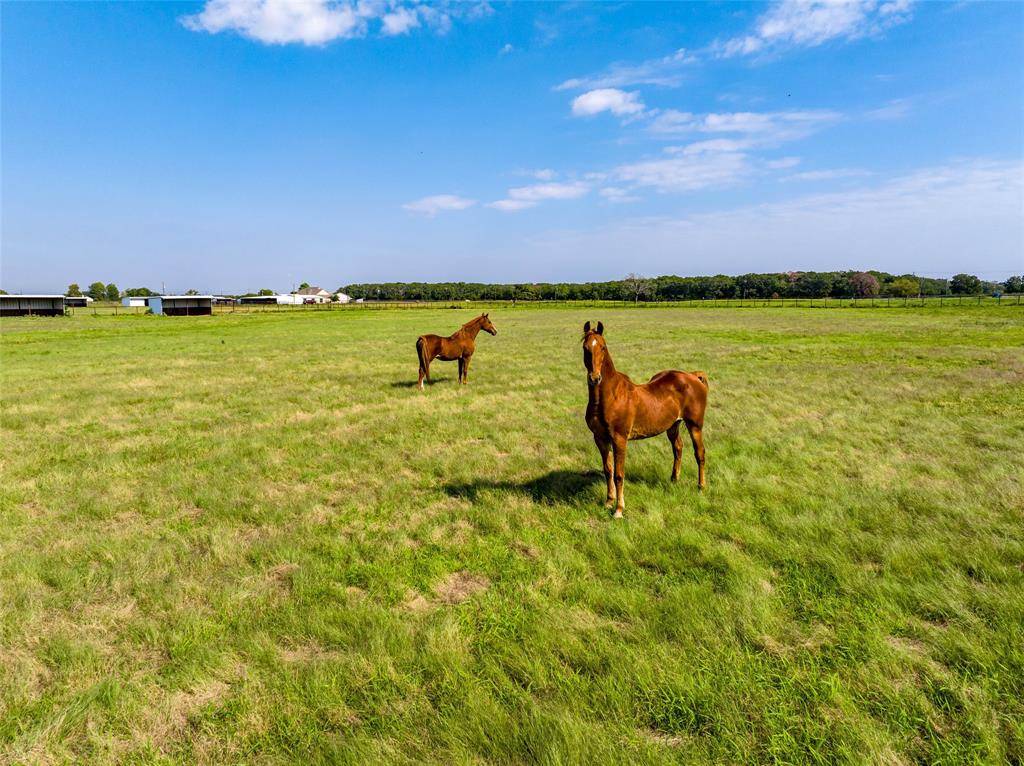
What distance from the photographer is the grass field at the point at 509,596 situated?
10.0ft

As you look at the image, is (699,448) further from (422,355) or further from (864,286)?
(864,286)

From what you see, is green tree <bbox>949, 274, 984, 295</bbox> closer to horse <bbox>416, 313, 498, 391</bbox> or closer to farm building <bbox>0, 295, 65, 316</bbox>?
horse <bbox>416, 313, 498, 391</bbox>

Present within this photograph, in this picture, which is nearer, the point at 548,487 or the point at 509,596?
the point at 509,596

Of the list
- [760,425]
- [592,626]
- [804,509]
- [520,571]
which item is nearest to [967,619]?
[804,509]

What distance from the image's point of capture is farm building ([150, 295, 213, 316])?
8288 centimetres

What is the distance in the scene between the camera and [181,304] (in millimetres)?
84938

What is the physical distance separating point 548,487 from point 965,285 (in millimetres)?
168127

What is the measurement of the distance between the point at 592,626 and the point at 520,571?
3.68 feet

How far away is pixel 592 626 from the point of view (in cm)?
396

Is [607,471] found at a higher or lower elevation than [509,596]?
higher

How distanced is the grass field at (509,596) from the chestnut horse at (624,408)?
0.57 m

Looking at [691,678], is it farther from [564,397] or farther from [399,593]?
[564,397]

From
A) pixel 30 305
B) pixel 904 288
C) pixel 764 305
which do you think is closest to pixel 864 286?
pixel 904 288

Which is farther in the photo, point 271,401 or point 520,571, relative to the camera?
point 271,401
